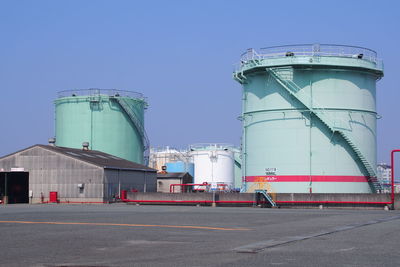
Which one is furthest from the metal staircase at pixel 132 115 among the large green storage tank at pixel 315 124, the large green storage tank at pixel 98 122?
the large green storage tank at pixel 315 124

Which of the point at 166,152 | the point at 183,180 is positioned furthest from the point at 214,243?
the point at 166,152

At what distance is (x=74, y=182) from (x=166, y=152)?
44790 millimetres

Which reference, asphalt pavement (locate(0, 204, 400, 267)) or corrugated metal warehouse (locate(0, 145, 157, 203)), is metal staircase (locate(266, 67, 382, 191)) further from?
asphalt pavement (locate(0, 204, 400, 267))

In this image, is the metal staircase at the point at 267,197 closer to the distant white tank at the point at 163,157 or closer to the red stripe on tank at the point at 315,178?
the red stripe on tank at the point at 315,178

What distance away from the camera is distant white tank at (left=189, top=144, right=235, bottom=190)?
7881 centimetres

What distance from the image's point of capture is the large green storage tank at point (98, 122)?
200ft

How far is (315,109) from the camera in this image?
41.0 meters

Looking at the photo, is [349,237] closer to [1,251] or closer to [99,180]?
[1,251]

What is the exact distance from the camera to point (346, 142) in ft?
135

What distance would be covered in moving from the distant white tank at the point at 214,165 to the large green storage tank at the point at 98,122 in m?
18.2

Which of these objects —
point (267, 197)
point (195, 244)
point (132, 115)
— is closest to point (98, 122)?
point (132, 115)

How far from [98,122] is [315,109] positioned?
89.6ft

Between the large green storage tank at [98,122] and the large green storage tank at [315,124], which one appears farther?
the large green storage tank at [98,122]

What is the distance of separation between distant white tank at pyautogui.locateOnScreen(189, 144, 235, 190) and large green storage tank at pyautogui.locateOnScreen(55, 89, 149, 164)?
18170 millimetres
